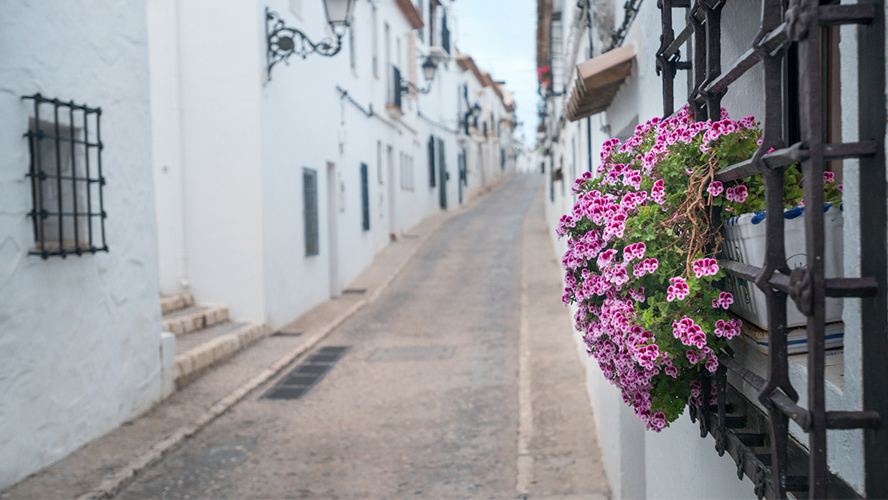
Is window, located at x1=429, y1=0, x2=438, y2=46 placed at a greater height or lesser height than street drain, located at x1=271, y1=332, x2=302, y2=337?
greater

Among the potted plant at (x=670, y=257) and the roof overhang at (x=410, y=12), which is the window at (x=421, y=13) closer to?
the roof overhang at (x=410, y=12)

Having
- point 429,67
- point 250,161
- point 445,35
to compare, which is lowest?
point 250,161

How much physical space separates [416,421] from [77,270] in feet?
9.39

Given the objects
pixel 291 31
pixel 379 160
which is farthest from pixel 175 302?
pixel 379 160

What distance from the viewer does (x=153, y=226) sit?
645cm

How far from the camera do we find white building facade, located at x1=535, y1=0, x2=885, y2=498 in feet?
4.37

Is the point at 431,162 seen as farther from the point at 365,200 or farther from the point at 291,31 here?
the point at 291,31

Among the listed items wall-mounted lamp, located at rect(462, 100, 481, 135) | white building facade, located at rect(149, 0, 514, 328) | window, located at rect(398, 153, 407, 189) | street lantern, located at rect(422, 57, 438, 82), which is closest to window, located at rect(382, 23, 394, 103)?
street lantern, located at rect(422, 57, 438, 82)

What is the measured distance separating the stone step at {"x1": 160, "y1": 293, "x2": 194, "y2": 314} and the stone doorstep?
2.74 feet

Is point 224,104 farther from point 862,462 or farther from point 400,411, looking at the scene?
point 862,462

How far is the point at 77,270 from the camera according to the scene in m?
5.27

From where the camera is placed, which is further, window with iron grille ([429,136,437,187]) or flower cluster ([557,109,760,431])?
window with iron grille ([429,136,437,187])

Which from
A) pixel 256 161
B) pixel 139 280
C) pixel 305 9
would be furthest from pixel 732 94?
pixel 305 9

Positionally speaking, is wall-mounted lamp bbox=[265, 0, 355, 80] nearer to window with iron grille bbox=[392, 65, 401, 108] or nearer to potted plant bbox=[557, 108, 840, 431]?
potted plant bbox=[557, 108, 840, 431]
